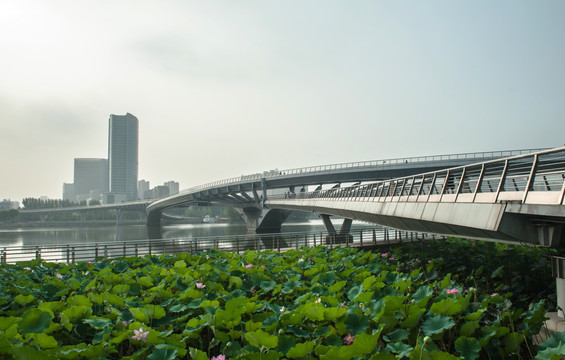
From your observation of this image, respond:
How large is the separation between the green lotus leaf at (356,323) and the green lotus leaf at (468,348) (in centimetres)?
86

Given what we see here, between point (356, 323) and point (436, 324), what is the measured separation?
79 cm

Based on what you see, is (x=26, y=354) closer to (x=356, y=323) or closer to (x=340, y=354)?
(x=340, y=354)

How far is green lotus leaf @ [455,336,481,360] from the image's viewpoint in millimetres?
3697

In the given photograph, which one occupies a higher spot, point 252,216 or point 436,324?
point 252,216

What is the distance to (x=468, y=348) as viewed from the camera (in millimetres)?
3764

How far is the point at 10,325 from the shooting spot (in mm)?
3703

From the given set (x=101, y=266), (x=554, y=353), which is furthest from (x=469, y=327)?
(x=101, y=266)

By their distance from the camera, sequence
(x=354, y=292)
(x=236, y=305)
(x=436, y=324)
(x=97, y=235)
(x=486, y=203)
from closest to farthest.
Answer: (x=436, y=324) < (x=236, y=305) < (x=354, y=292) < (x=486, y=203) < (x=97, y=235)

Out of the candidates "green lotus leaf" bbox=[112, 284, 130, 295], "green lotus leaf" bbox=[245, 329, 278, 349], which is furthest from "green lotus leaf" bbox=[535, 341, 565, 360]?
"green lotus leaf" bbox=[112, 284, 130, 295]

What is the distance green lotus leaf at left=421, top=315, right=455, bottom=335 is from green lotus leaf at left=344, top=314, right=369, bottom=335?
575mm

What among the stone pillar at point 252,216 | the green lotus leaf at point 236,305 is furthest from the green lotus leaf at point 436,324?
the stone pillar at point 252,216

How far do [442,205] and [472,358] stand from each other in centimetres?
894

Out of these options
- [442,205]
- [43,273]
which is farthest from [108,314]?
[442,205]

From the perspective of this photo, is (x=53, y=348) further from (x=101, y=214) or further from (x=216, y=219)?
(x=101, y=214)
